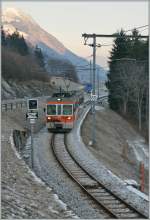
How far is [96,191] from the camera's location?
1752 centimetres

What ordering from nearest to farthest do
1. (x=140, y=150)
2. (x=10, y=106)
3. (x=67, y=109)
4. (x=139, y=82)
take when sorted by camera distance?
(x=67, y=109)
(x=140, y=150)
(x=10, y=106)
(x=139, y=82)

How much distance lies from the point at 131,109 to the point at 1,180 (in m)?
54.4

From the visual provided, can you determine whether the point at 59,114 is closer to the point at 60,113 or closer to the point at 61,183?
the point at 60,113

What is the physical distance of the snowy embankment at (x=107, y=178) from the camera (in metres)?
16.3

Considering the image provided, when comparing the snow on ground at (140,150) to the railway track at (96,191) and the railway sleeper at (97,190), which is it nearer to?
the railway track at (96,191)

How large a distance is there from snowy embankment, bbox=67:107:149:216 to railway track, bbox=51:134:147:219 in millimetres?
369

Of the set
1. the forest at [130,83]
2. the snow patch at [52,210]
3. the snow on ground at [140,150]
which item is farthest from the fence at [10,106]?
the snow patch at [52,210]

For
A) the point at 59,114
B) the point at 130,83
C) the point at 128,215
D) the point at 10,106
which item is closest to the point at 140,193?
the point at 128,215

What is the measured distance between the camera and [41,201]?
14258 mm

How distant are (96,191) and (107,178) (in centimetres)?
244

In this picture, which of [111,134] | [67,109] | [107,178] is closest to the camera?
[107,178]

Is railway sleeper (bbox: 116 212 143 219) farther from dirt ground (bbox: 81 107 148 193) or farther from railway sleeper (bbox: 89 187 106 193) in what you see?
dirt ground (bbox: 81 107 148 193)

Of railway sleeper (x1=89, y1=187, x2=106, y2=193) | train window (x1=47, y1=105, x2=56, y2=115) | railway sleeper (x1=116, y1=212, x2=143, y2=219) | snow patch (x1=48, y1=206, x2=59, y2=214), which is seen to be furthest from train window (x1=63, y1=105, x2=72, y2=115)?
snow patch (x1=48, y1=206, x2=59, y2=214)

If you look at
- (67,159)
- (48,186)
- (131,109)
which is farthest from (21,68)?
(48,186)
